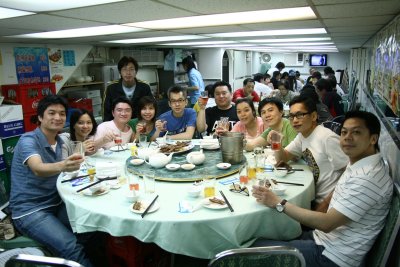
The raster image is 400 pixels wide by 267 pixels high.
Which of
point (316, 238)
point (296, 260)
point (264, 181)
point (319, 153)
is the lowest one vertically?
point (316, 238)

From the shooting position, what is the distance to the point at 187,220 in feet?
5.60

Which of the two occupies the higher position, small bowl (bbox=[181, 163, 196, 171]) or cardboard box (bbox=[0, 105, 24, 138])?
cardboard box (bbox=[0, 105, 24, 138])

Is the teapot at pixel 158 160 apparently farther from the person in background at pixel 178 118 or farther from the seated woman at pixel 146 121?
the person in background at pixel 178 118

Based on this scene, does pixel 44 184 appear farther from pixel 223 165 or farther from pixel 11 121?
pixel 11 121

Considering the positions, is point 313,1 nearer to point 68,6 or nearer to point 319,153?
point 319,153

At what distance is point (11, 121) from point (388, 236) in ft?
15.4

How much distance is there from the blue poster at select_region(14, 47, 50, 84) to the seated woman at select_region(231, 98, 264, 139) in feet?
12.4

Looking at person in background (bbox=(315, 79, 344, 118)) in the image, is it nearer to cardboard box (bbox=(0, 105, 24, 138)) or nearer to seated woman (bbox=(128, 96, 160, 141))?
seated woman (bbox=(128, 96, 160, 141))

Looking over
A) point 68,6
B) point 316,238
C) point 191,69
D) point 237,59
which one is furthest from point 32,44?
point 237,59

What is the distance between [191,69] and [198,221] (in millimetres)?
5484

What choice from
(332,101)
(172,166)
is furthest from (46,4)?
(332,101)

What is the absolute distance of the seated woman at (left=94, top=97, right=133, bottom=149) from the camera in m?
3.18

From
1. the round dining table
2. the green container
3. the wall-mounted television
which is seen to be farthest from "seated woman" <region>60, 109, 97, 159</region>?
the wall-mounted television

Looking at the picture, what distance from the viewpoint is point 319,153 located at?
7.63 feet
